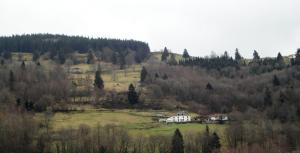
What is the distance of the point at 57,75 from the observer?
19412cm

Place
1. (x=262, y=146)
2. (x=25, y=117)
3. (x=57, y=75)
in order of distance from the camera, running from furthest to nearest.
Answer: (x=57, y=75) < (x=25, y=117) < (x=262, y=146)

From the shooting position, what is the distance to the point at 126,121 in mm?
144625

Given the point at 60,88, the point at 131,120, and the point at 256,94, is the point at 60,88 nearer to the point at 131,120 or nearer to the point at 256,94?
the point at 131,120

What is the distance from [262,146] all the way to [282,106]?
38850mm

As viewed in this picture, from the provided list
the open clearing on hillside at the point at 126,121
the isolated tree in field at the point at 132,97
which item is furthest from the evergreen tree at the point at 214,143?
the isolated tree in field at the point at 132,97

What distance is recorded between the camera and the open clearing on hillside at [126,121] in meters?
134

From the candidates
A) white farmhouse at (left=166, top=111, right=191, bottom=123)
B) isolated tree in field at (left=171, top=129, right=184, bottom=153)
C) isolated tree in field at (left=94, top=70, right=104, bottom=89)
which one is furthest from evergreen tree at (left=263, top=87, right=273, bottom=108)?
isolated tree in field at (left=171, top=129, right=184, bottom=153)

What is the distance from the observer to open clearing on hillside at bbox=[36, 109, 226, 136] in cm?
13438

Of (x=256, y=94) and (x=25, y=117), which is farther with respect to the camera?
(x=256, y=94)

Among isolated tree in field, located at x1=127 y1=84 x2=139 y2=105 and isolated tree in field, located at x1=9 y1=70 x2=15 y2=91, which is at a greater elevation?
isolated tree in field, located at x1=9 y1=70 x2=15 y2=91

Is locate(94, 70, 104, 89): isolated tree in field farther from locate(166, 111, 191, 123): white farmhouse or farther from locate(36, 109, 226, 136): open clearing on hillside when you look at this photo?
locate(166, 111, 191, 123): white farmhouse

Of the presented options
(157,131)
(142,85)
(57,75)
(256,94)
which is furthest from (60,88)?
(256,94)

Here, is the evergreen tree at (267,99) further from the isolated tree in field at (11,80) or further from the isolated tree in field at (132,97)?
the isolated tree in field at (11,80)

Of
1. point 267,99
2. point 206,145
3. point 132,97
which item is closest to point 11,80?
point 132,97
